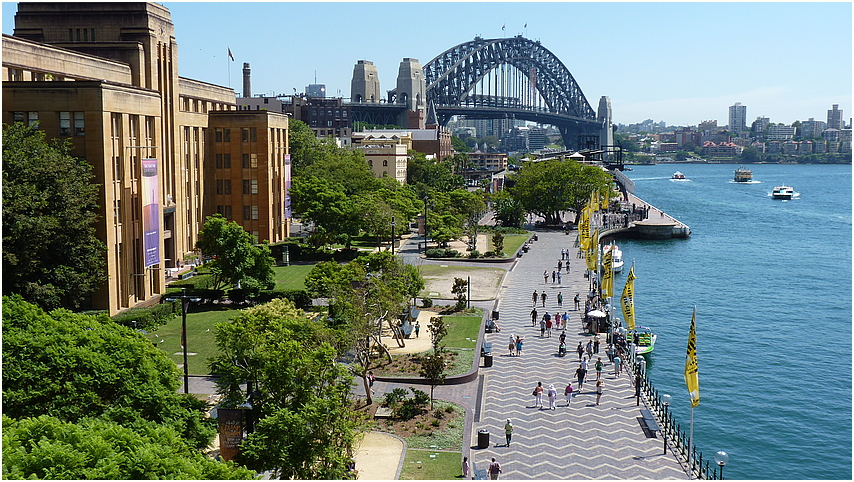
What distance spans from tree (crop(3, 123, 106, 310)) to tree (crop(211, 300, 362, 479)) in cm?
1432

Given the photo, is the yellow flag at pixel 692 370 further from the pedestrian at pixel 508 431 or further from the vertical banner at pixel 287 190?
the vertical banner at pixel 287 190

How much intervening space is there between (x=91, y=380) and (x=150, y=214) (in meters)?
30.0

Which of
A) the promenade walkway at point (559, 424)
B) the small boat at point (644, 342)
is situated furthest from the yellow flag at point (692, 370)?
the small boat at point (644, 342)

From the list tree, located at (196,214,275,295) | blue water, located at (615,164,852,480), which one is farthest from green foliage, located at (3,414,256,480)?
tree, located at (196,214,275,295)

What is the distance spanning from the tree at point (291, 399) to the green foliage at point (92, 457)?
333 centimetres

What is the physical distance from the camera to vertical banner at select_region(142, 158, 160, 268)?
5384 cm

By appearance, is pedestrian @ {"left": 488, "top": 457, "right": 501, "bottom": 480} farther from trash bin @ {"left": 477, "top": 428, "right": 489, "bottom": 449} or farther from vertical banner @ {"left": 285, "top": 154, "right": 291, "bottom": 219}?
vertical banner @ {"left": 285, "top": 154, "right": 291, "bottom": 219}

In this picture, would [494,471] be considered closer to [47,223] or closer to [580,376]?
[580,376]

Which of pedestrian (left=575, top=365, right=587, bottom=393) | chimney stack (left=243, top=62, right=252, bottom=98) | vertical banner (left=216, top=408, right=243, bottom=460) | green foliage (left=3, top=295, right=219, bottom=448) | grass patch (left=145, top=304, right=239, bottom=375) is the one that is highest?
chimney stack (left=243, top=62, right=252, bottom=98)

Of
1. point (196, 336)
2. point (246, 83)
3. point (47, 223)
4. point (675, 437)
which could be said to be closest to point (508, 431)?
point (675, 437)

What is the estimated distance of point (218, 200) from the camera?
81.2m

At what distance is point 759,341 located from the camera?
2274 inches

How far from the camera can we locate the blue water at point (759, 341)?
39.4 m

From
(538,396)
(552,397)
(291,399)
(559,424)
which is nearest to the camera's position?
(291,399)
